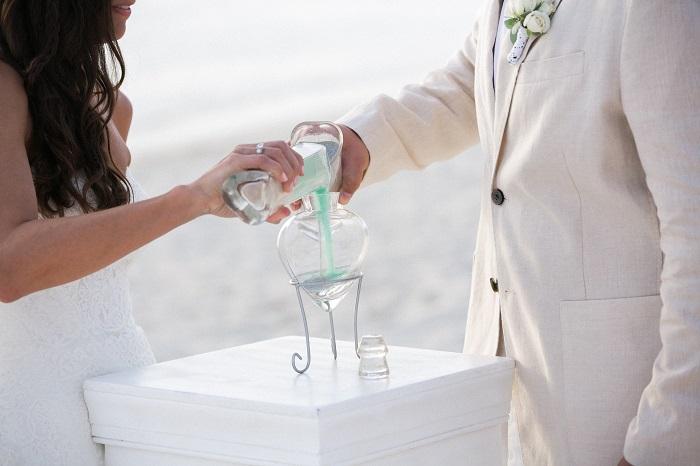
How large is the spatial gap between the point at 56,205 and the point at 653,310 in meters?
1.07

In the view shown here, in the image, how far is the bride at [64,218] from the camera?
1.78 meters

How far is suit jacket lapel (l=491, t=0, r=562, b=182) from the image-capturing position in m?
1.94

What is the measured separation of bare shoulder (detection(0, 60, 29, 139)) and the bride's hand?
34 centimetres

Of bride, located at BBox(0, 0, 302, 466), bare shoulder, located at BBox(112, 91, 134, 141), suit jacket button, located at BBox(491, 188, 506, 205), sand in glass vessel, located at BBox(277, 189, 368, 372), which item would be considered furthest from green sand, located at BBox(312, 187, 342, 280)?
bare shoulder, located at BBox(112, 91, 134, 141)

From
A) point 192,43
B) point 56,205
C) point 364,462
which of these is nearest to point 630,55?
point 364,462

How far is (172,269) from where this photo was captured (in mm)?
11258

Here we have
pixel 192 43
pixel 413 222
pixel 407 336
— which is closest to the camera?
pixel 407 336

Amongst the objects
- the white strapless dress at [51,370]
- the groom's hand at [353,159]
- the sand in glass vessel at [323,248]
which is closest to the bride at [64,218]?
the white strapless dress at [51,370]

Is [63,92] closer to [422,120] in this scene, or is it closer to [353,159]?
[353,159]

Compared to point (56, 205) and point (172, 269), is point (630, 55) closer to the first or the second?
point (56, 205)

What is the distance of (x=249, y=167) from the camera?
1.71 m

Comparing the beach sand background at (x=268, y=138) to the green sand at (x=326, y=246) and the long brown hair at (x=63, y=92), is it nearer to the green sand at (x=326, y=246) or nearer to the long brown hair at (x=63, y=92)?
the long brown hair at (x=63, y=92)

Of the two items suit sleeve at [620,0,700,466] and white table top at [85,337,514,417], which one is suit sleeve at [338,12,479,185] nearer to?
white table top at [85,337,514,417]

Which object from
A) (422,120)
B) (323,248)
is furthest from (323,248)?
(422,120)
